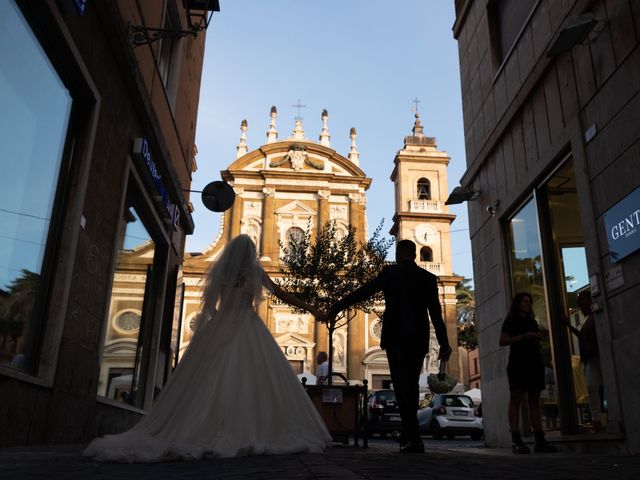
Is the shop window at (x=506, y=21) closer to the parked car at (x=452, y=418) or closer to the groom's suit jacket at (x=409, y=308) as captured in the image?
the groom's suit jacket at (x=409, y=308)

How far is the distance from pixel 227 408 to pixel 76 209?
8.93 ft

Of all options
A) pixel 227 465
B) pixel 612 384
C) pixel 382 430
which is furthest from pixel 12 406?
pixel 382 430

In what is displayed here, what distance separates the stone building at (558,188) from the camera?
17.5 feet

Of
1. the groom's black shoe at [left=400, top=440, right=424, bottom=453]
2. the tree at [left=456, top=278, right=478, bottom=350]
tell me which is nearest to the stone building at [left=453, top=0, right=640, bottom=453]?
the groom's black shoe at [left=400, top=440, right=424, bottom=453]

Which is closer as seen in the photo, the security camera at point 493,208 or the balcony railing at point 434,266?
the security camera at point 493,208

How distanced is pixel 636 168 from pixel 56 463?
4943 mm

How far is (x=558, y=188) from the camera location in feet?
23.6

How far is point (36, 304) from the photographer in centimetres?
525

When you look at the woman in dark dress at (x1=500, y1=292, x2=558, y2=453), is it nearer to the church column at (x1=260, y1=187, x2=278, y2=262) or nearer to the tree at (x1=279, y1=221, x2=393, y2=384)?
the tree at (x1=279, y1=221, x2=393, y2=384)

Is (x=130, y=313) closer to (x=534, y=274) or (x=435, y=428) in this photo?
(x=534, y=274)

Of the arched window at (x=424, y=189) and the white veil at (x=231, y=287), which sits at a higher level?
the arched window at (x=424, y=189)

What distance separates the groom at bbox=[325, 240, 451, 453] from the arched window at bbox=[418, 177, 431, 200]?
32.1m

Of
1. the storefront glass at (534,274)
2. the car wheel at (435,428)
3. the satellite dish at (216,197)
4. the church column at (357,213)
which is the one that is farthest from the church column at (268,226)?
the storefront glass at (534,274)

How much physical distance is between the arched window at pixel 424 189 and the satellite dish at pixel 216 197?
2711 centimetres
